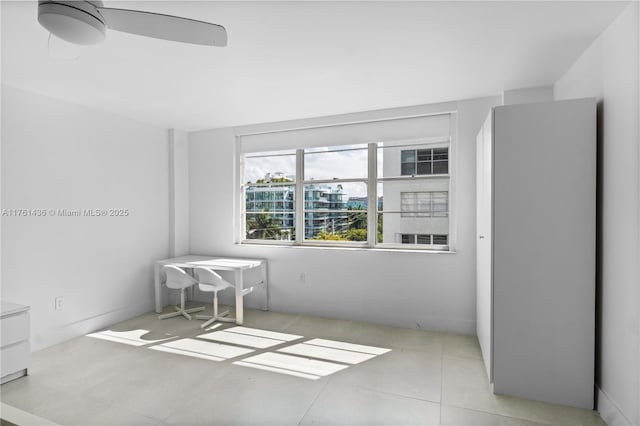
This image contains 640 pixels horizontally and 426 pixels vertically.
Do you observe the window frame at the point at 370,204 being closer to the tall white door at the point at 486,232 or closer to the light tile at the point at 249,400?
the tall white door at the point at 486,232

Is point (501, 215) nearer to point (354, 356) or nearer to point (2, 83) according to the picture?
point (354, 356)

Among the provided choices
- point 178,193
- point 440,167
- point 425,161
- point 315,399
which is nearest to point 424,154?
point 425,161

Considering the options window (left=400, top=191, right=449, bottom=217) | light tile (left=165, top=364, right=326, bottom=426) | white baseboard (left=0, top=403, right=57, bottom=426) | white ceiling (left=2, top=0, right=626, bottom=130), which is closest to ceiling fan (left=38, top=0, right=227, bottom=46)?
white ceiling (left=2, top=0, right=626, bottom=130)

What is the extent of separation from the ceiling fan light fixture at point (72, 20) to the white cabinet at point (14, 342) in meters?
2.34

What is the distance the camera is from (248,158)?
4855mm

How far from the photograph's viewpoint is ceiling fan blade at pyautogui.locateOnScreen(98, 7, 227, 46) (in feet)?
5.01

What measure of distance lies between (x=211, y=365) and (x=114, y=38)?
266cm

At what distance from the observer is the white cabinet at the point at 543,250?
7.42ft

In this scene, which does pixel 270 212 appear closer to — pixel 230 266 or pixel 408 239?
pixel 230 266

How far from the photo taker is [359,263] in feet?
13.3

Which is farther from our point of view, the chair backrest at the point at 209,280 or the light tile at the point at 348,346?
the chair backrest at the point at 209,280

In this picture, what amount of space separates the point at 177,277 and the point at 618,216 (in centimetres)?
415

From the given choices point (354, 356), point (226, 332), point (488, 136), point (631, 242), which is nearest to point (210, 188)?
point (226, 332)

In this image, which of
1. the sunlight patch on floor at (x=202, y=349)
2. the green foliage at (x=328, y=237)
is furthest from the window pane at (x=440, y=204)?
the sunlight patch on floor at (x=202, y=349)
